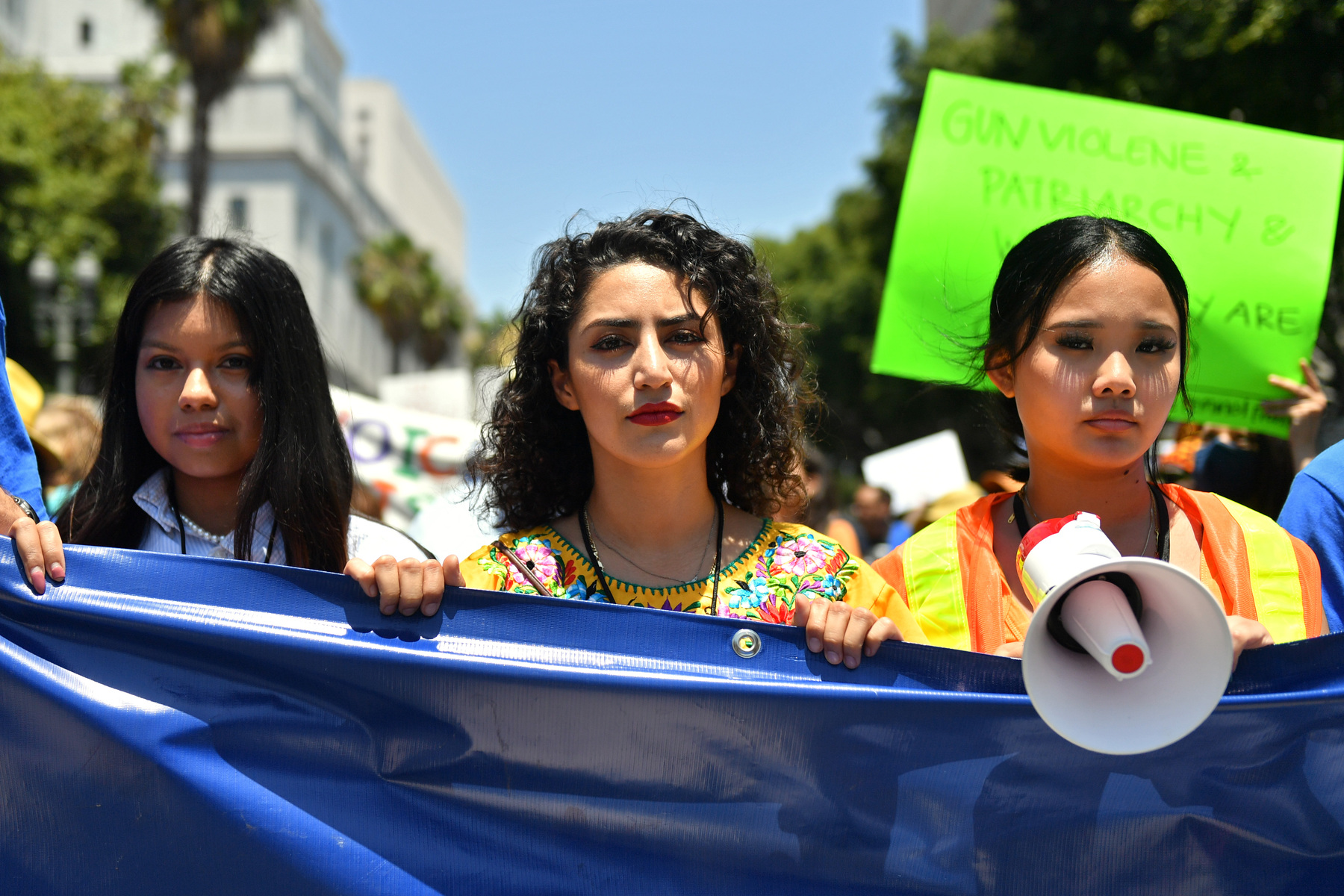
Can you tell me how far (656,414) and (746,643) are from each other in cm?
51

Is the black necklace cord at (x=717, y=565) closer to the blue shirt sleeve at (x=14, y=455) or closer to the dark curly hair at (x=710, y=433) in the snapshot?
the dark curly hair at (x=710, y=433)

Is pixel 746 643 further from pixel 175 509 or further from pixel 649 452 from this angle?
pixel 175 509

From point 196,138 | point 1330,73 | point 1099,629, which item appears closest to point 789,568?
point 1099,629

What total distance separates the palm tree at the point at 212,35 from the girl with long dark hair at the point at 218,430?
62.4 ft

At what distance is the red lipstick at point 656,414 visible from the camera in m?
2.14

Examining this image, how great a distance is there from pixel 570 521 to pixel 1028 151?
1802 millimetres

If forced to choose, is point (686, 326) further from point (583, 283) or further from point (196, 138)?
point (196, 138)

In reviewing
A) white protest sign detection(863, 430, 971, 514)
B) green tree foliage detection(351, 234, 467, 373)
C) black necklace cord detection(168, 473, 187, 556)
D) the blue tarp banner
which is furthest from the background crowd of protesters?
green tree foliage detection(351, 234, 467, 373)

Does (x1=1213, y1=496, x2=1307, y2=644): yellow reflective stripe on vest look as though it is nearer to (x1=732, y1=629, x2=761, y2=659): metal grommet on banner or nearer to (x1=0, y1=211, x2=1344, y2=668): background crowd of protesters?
(x1=0, y1=211, x2=1344, y2=668): background crowd of protesters

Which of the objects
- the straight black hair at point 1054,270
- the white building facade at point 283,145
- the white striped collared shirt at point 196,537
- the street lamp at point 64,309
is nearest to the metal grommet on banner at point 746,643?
the straight black hair at point 1054,270

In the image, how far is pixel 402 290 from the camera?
43.3 metres

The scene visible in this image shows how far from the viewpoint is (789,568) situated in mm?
2193

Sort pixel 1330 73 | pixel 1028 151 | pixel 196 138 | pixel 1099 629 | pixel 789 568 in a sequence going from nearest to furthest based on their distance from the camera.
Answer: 1. pixel 1099 629
2. pixel 789 568
3. pixel 1028 151
4. pixel 1330 73
5. pixel 196 138

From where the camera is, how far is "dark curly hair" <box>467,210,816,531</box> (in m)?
2.39
